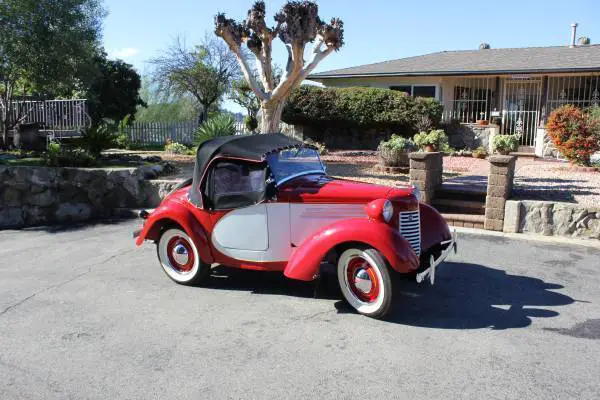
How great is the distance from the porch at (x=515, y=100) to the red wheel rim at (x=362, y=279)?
15.2 metres

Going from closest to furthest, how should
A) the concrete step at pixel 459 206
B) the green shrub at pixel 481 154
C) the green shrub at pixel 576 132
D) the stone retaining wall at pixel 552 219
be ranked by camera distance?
the stone retaining wall at pixel 552 219
the concrete step at pixel 459 206
the green shrub at pixel 576 132
the green shrub at pixel 481 154

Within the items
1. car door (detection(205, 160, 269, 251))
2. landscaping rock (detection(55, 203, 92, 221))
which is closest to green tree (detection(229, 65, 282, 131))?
landscaping rock (detection(55, 203, 92, 221))

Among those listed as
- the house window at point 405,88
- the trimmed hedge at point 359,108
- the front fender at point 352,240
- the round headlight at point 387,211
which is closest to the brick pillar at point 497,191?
the round headlight at point 387,211

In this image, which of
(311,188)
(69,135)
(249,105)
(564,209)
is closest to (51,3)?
(69,135)

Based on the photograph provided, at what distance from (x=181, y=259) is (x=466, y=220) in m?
4.83

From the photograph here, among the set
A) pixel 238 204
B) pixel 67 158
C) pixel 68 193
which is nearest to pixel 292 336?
pixel 238 204

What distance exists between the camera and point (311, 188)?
5.23 metres

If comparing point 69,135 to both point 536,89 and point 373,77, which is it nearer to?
point 373,77

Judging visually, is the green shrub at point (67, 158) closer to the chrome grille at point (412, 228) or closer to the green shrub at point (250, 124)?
the chrome grille at point (412, 228)

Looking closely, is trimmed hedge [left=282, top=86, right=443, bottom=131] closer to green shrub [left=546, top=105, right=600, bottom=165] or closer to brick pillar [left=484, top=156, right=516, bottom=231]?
green shrub [left=546, top=105, right=600, bottom=165]

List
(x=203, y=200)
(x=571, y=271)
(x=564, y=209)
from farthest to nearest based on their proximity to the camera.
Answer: (x=564, y=209)
(x=571, y=271)
(x=203, y=200)

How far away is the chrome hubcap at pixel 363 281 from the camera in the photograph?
4.78 m

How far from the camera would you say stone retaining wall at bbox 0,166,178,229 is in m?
10.2

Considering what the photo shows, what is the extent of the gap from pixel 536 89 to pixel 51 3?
16267 mm
